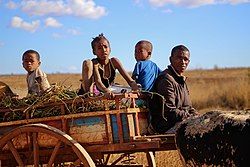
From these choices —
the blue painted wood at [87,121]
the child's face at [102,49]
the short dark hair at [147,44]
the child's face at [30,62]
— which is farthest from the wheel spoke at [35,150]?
the short dark hair at [147,44]

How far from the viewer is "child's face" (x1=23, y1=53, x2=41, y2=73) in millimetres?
9094

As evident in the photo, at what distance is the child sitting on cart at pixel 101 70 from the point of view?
8047 mm

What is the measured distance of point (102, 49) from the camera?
8.38 meters

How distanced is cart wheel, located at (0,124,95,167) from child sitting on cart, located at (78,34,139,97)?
950mm

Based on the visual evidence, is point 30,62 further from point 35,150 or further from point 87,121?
point 87,121

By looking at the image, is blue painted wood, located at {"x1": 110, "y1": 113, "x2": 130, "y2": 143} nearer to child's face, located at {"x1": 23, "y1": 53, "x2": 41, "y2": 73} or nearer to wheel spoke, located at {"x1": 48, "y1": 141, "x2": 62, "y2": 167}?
wheel spoke, located at {"x1": 48, "y1": 141, "x2": 62, "y2": 167}

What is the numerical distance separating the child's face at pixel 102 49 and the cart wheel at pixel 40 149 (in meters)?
1.58

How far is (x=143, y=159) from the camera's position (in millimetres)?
10977

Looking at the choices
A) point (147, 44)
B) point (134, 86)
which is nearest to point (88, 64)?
point (134, 86)

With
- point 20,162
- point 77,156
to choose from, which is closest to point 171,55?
point 77,156

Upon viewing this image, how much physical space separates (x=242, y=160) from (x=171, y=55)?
2506 millimetres

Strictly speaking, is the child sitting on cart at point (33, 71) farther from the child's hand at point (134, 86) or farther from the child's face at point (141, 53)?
the child's face at point (141, 53)

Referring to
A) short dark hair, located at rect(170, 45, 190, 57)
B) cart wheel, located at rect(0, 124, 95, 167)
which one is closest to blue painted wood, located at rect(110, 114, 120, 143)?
cart wheel, located at rect(0, 124, 95, 167)

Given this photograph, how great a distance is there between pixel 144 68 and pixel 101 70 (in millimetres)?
897
